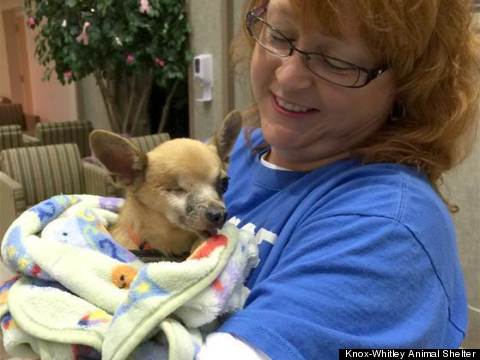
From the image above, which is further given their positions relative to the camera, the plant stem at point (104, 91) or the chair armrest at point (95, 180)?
the plant stem at point (104, 91)

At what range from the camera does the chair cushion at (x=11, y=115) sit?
25.6 feet

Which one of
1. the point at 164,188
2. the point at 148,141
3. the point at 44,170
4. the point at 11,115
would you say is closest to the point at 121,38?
the point at 148,141

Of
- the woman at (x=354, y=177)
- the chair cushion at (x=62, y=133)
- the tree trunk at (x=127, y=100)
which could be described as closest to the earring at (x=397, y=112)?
the woman at (x=354, y=177)

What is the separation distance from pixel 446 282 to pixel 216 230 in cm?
41

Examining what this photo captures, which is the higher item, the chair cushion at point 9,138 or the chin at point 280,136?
the chin at point 280,136

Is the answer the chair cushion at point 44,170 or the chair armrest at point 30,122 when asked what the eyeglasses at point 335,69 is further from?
the chair armrest at point 30,122

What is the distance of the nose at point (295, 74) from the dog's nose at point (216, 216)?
0.88ft

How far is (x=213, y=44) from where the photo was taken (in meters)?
3.24

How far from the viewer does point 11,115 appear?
7836 mm

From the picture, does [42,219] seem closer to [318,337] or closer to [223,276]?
[223,276]

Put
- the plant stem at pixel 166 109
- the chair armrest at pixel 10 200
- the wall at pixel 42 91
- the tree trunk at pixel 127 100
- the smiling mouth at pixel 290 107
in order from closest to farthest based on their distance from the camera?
the smiling mouth at pixel 290 107
the chair armrest at pixel 10 200
the plant stem at pixel 166 109
the tree trunk at pixel 127 100
the wall at pixel 42 91

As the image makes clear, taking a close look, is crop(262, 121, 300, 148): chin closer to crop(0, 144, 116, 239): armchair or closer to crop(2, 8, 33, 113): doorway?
crop(0, 144, 116, 239): armchair

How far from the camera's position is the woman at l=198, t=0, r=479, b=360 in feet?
2.28

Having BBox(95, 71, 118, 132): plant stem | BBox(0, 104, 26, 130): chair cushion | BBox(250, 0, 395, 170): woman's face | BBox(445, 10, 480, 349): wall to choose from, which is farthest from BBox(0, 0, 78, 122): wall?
BBox(250, 0, 395, 170): woman's face
